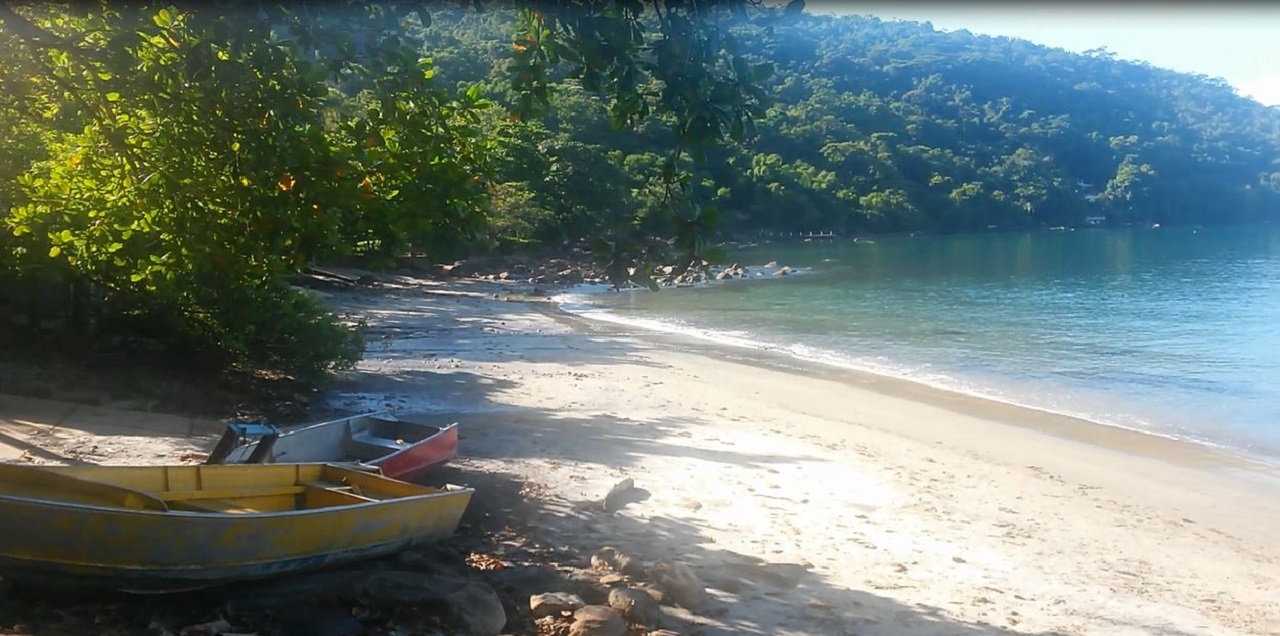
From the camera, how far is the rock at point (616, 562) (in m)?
7.52

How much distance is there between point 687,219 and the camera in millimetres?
5219

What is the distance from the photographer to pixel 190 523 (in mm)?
5855

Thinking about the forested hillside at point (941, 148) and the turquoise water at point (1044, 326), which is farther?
the forested hillside at point (941, 148)

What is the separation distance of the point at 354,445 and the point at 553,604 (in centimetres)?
393

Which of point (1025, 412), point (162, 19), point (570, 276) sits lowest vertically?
point (1025, 412)

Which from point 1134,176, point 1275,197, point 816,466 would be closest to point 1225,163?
point 1275,197

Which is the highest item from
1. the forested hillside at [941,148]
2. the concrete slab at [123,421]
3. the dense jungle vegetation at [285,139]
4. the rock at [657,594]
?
the forested hillside at [941,148]

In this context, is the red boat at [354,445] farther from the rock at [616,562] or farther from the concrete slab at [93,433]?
the rock at [616,562]

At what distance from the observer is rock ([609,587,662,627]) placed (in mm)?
6555

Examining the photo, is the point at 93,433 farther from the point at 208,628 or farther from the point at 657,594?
the point at 657,594

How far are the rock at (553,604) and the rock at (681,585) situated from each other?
2.15 feet

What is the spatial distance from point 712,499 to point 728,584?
2.67m

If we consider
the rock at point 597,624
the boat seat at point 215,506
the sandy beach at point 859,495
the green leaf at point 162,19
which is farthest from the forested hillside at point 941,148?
the rock at point 597,624

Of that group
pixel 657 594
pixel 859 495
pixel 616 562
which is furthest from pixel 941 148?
pixel 657 594
